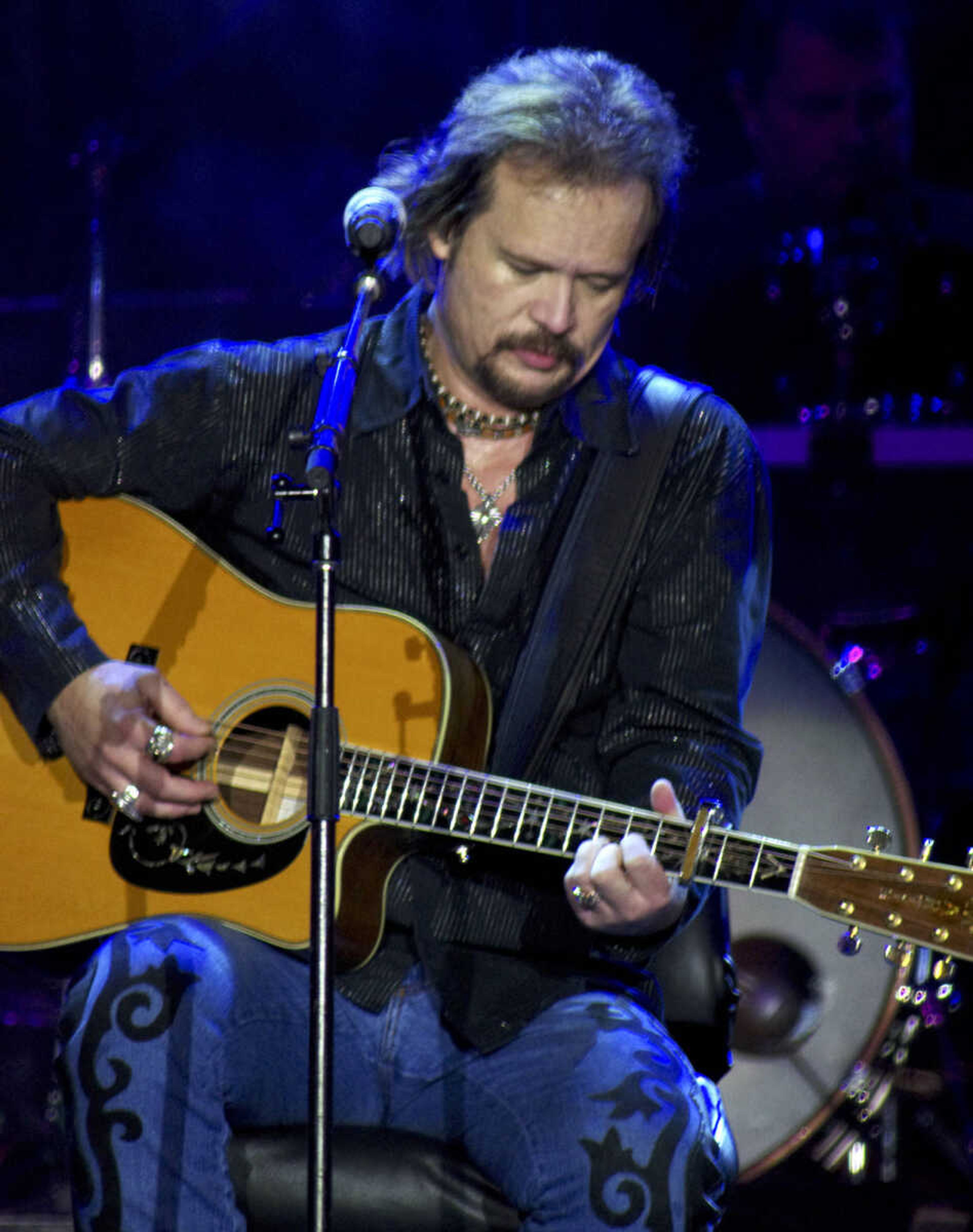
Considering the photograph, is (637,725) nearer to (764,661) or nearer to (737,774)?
(737,774)

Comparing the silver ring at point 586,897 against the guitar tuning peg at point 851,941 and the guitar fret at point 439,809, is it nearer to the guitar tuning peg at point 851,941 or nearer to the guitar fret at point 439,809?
the guitar fret at point 439,809

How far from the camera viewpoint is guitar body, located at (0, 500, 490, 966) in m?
2.20

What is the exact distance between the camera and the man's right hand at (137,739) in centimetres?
220

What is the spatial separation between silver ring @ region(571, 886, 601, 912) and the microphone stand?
0.43 metres

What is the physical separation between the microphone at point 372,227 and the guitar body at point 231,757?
56 centimetres

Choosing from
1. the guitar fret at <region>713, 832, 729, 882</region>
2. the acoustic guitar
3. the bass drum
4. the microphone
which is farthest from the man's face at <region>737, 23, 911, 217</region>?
the guitar fret at <region>713, 832, 729, 882</region>

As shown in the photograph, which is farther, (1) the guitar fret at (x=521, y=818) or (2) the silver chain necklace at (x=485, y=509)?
(2) the silver chain necklace at (x=485, y=509)

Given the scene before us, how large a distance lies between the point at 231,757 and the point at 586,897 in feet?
1.97

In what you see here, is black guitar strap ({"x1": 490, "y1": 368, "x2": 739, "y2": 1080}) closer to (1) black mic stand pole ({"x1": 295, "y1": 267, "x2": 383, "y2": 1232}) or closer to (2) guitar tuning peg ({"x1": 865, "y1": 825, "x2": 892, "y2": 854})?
(2) guitar tuning peg ({"x1": 865, "y1": 825, "x2": 892, "y2": 854})

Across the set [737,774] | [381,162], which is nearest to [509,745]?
[737,774]

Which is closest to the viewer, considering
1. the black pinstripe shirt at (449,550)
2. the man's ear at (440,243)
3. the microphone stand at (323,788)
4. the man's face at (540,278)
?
the microphone stand at (323,788)

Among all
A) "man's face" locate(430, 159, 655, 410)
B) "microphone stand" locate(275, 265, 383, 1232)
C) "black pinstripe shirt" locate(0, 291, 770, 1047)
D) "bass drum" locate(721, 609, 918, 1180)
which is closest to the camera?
"microphone stand" locate(275, 265, 383, 1232)

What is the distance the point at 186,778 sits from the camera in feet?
7.32

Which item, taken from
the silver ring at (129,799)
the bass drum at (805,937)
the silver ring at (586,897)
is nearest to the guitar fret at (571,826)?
the silver ring at (586,897)
